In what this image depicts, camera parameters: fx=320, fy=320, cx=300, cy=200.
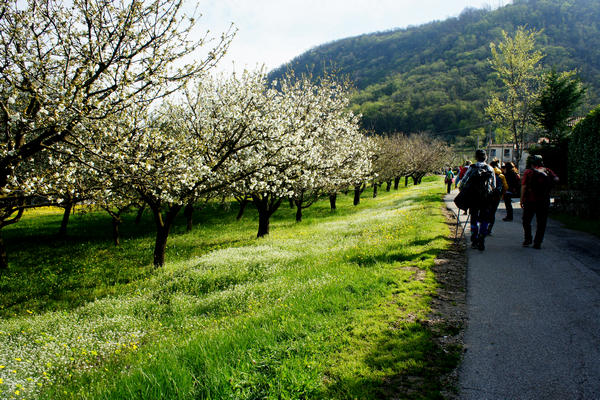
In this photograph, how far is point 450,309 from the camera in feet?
18.6

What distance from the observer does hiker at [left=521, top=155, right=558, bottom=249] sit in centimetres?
959

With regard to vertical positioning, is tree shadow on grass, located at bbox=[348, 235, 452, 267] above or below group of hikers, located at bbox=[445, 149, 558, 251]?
below

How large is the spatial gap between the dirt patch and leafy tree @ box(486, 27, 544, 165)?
29.6m

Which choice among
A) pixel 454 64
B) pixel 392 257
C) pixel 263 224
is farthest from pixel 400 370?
pixel 454 64

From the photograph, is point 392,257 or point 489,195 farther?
point 489,195

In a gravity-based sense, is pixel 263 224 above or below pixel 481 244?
below

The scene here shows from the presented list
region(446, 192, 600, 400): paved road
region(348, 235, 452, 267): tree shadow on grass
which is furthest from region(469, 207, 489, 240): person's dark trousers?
region(348, 235, 452, 267): tree shadow on grass

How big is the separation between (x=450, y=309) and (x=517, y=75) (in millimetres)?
36481

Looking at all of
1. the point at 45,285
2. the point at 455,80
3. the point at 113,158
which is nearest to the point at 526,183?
the point at 113,158

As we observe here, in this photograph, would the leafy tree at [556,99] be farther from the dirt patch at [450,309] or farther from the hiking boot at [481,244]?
the dirt patch at [450,309]

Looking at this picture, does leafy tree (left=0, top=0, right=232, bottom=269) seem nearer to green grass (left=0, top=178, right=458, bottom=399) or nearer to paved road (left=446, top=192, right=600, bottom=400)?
green grass (left=0, top=178, right=458, bottom=399)

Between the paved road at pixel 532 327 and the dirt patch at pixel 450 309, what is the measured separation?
0.35 ft

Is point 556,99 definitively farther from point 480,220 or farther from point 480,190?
point 480,220

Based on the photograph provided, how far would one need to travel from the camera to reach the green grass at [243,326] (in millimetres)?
3852
